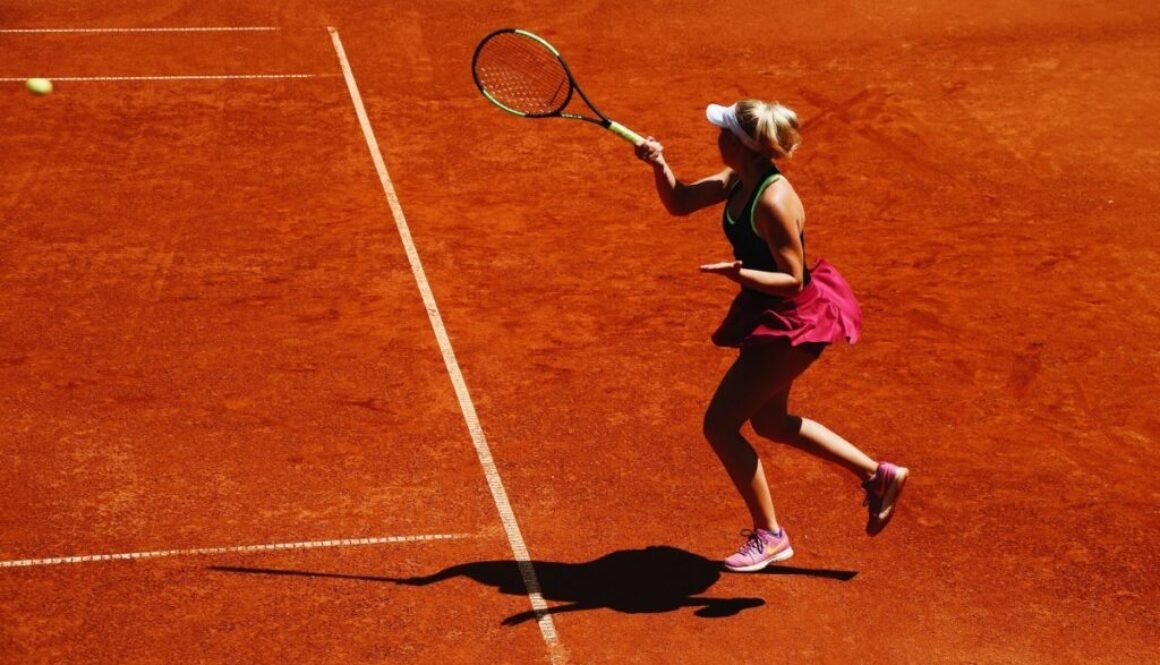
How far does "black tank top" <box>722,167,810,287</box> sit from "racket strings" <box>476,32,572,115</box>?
1.87 meters

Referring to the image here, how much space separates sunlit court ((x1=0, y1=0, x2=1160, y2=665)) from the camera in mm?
6129

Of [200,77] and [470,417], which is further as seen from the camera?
[200,77]

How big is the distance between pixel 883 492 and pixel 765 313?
1.03m

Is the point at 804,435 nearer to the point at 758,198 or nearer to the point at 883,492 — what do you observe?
the point at 883,492

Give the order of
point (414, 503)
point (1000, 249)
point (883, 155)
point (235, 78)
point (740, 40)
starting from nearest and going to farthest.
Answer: point (414, 503)
point (1000, 249)
point (883, 155)
point (235, 78)
point (740, 40)

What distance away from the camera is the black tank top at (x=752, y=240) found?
593 centimetres

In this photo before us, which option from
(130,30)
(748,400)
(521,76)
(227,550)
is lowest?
(130,30)

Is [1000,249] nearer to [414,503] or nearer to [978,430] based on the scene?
[978,430]

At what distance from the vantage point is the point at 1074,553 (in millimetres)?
6703

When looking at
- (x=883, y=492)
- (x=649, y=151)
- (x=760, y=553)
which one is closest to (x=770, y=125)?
(x=649, y=151)

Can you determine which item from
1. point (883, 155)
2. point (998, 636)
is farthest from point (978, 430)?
point (883, 155)

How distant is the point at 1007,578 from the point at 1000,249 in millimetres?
4211

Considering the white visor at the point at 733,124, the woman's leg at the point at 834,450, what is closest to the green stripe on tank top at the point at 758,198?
the white visor at the point at 733,124

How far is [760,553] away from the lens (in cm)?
640
